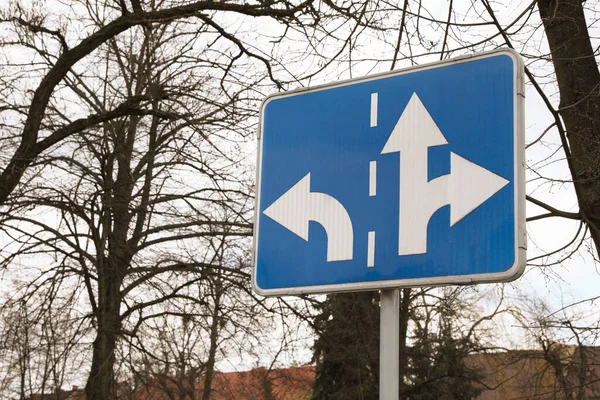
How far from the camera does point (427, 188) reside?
1.80m

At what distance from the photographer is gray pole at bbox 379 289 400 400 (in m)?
1.70

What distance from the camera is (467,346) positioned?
1541 cm

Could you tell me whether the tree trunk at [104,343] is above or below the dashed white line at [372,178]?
above

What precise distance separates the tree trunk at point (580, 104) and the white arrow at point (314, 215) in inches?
137

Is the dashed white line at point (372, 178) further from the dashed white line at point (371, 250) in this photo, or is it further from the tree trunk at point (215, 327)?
the tree trunk at point (215, 327)

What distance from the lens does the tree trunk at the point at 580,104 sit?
5160 millimetres

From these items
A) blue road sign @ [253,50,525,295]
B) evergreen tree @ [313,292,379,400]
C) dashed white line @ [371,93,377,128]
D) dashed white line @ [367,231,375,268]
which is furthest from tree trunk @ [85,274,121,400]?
dashed white line @ [367,231,375,268]

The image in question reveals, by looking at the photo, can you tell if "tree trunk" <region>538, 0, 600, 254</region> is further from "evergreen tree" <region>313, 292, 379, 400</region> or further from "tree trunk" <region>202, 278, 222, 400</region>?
"tree trunk" <region>202, 278, 222, 400</region>

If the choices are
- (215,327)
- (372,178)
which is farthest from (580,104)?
(215,327)

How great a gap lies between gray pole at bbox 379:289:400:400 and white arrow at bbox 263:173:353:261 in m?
0.13

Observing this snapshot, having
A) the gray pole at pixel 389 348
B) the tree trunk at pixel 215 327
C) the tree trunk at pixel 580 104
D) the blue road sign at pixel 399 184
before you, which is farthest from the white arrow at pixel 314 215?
the tree trunk at pixel 215 327

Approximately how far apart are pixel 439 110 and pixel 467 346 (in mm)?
14034

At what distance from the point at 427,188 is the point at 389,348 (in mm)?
328

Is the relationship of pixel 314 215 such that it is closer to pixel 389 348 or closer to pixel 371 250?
pixel 371 250
